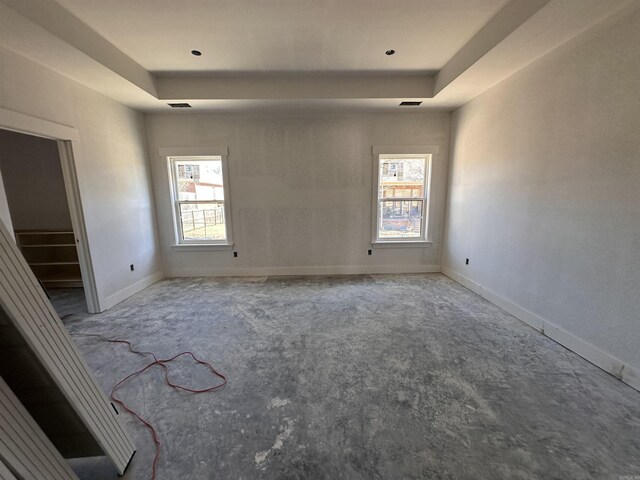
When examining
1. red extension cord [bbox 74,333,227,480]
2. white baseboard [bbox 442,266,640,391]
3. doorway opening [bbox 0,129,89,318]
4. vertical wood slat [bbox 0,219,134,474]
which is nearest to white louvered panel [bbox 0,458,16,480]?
vertical wood slat [bbox 0,219,134,474]

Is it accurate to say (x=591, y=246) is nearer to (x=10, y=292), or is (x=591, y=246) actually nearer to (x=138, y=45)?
(x=10, y=292)

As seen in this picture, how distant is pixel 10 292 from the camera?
2.88 feet

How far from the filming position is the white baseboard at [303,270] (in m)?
4.58

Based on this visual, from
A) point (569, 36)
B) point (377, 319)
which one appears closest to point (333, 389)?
point (377, 319)

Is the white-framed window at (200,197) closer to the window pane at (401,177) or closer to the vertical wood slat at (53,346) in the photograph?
the window pane at (401,177)

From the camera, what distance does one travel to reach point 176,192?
14.5ft

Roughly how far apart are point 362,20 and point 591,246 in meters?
2.80

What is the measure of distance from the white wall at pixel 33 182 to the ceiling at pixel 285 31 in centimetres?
241

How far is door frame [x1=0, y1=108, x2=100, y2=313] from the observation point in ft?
8.29

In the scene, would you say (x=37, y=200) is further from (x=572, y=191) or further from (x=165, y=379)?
(x=572, y=191)

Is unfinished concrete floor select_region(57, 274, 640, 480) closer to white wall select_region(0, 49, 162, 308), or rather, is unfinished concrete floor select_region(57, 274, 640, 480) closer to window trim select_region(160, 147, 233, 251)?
white wall select_region(0, 49, 162, 308)

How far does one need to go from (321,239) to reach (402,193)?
1635mm

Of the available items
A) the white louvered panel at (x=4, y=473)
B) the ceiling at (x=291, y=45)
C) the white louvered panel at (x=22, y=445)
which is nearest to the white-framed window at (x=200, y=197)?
the ceiling at (x=291, y=45)

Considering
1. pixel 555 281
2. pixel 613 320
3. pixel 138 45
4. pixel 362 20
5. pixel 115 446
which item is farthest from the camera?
pixel 138 45
